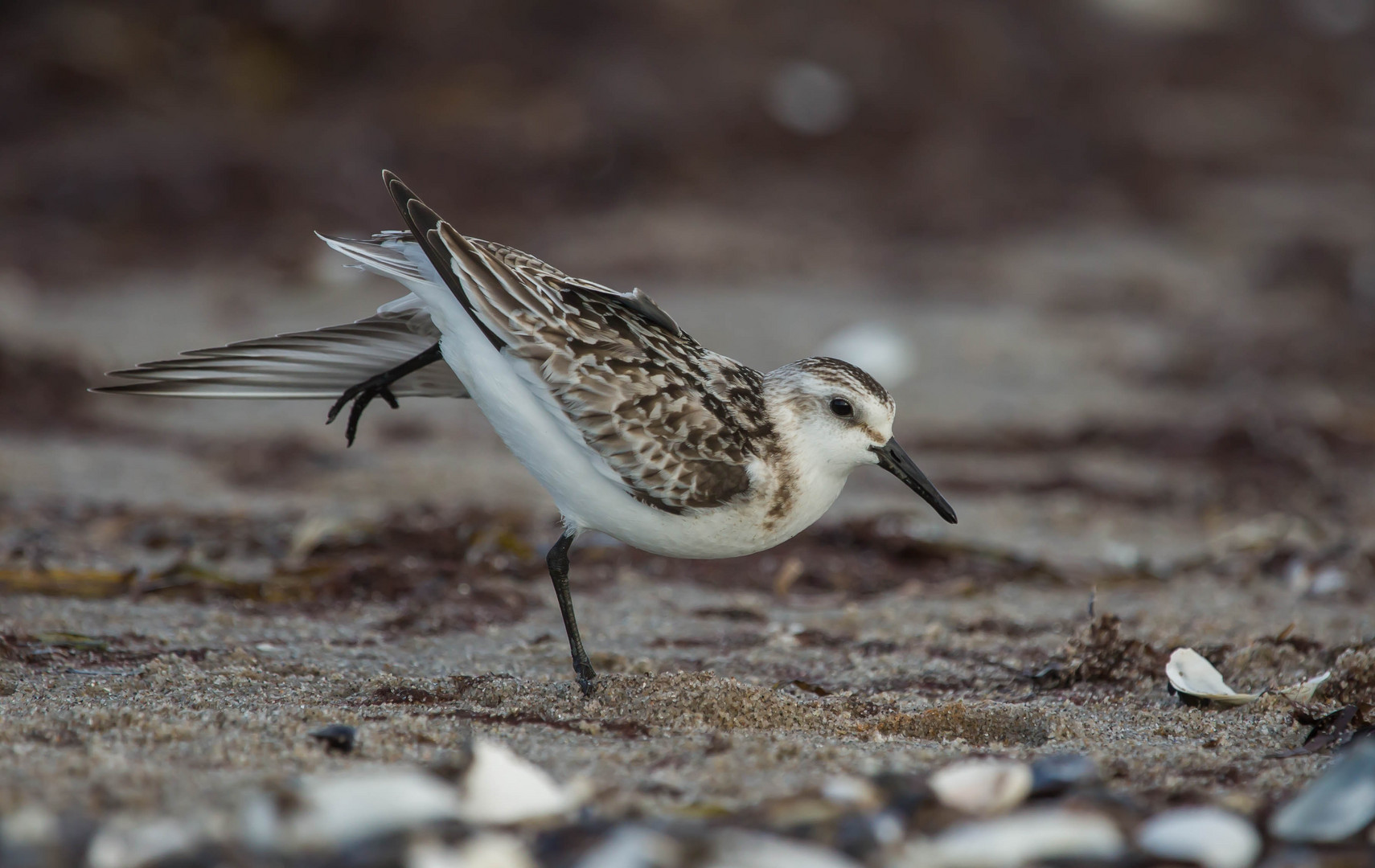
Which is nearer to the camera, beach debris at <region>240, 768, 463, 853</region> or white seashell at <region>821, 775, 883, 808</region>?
beach debris at <region>240, 768, 463, 853</region>

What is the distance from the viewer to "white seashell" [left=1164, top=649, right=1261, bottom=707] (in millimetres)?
3186

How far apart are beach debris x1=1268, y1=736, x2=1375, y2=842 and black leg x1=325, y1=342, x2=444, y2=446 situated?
229 cm

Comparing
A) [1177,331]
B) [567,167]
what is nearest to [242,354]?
[1177,331]

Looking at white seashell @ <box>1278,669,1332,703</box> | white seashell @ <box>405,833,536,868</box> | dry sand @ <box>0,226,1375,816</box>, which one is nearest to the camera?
white seashell @ <box>405,833,536,868</box>

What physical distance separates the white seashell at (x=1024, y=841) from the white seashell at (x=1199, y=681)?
1188 millimetres

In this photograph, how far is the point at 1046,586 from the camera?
4.66 meters

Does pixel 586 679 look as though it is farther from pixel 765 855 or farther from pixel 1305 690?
pixel 1305 690

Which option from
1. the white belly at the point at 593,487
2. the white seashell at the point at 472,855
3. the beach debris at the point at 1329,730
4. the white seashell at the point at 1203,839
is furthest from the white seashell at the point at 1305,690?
the white seashell at the point at 472,855

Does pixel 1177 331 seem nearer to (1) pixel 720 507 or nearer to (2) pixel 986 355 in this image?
(2) pixel 986 355

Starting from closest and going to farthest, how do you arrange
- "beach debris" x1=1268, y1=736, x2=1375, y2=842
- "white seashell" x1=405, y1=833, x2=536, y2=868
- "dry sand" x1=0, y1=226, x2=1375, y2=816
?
"white seashell" x1=405, y1=833, x2=536, y2=868 → "beach debris" x1=1268, y1=736, x2=1375, y2=842 → "dry sand" x1=0, y1=226, x2=1375, y2=816

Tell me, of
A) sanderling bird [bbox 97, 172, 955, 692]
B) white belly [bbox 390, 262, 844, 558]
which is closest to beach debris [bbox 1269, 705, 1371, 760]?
sanderling bird [bbox 97, 172, 955, 692]

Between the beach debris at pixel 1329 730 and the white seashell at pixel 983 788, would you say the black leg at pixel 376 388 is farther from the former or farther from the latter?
the beach debris at pixel 1329 730

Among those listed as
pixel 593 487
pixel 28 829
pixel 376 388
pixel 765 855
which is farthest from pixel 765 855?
pixel 376 388

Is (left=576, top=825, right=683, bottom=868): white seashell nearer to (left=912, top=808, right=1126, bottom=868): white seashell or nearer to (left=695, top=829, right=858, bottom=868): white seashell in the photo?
(left=695, top=829, right=858, bottom=868): white seashell
